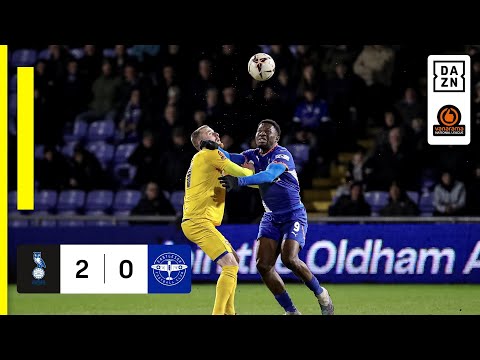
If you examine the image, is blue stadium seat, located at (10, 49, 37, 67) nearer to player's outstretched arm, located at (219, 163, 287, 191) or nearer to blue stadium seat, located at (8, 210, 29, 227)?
blue stadium seat, located at (8, 210, 29, 227)

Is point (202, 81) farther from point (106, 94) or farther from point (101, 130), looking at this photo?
point (101, 130)

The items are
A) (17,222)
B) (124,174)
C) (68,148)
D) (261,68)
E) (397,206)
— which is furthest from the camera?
(68,148)

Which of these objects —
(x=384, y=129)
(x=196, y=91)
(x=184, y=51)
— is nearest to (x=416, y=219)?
(x=384, y=129)

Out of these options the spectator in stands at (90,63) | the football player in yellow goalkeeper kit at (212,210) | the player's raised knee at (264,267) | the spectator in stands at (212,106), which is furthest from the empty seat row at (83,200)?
the player's raised knee at (264,267)

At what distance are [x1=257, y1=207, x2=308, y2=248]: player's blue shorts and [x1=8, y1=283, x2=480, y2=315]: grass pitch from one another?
46.5 inches

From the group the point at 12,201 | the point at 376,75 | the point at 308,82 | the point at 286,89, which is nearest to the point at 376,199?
the point at 376,75

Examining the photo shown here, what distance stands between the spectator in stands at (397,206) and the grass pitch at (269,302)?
121 cm

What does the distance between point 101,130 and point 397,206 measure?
5.82m

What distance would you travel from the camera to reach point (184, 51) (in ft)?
59.8

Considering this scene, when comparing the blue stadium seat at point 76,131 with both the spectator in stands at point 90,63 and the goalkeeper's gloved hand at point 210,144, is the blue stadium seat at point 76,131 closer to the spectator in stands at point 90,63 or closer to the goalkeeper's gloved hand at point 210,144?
the spectator in stands at point 90,63

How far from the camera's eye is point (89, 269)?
35.9 feet

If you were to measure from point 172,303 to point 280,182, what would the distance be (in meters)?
2.83

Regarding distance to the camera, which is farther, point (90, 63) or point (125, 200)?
point (90, 63)

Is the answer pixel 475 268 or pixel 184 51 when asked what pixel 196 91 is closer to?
pixel 184 51
